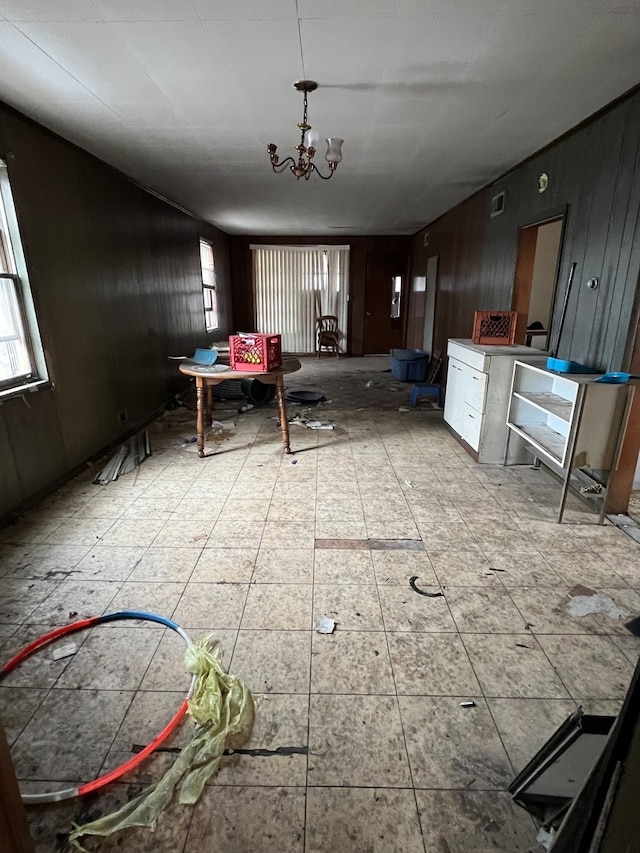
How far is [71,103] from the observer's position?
274 cm

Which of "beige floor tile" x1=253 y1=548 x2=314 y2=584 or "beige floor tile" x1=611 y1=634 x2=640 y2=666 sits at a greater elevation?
"beige floor tile" x1=253 y1=548 x2=314 y2=584

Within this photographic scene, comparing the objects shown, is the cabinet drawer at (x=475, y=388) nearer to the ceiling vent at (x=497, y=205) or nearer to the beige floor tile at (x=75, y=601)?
the ceiling vent at (x=497, y=205)

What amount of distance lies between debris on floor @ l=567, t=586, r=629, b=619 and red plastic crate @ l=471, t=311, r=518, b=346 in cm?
237

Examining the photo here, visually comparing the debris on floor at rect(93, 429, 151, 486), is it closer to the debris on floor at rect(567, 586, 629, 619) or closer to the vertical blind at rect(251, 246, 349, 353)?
the debris on floor at rect(567, 586, 629, 619)

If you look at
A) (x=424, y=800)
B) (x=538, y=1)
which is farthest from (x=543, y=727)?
(x=538, y=1)

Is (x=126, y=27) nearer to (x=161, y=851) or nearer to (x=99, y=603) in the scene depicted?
(x=99, y=603)

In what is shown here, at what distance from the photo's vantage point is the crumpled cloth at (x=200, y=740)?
1194 millimetres

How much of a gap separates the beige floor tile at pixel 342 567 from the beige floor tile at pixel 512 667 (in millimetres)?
581

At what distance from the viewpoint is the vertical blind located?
9.43m

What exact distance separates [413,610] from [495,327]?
276 centimetres

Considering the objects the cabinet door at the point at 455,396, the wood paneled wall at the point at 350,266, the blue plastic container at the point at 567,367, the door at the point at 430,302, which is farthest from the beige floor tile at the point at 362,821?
the wood paneled wall at the point at 350,266

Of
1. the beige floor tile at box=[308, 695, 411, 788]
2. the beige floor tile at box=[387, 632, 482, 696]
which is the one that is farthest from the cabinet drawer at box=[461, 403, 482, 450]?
the beige floor tile at box=[308, 695, 411, 788]

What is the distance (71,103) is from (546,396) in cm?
381

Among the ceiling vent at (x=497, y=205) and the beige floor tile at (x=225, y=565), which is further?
the ceiling vent at (x=497, y=205)
